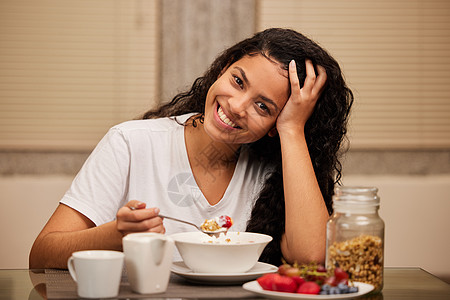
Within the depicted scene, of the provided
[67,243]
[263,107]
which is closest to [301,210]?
[263,107]

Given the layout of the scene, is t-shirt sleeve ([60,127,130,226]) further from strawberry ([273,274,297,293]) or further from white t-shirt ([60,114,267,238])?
strawberry ([273,274,297,293])

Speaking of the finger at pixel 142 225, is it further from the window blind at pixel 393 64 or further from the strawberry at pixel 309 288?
the window blind at pixel 393 64

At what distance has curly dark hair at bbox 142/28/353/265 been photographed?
57.0 inches

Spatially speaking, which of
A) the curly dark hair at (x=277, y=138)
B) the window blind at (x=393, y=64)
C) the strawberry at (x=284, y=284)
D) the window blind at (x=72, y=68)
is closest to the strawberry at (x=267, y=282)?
the strawberry at (x=284, y=284)

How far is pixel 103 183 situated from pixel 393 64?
5.96 ft

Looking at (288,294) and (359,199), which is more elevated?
(359,199)

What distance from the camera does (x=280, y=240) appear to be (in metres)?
1.43

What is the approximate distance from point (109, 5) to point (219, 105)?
1444 mm

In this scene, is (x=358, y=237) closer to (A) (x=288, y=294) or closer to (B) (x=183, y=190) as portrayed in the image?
(A) (x=288, y=294)

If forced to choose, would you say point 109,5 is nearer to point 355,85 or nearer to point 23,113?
point 23,113

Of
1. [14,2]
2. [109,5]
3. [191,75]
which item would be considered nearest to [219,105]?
[191,75]

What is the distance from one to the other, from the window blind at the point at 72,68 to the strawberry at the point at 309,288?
1.87m

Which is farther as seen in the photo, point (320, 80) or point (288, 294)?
point (320, 80)

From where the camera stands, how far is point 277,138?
1.61 metres
